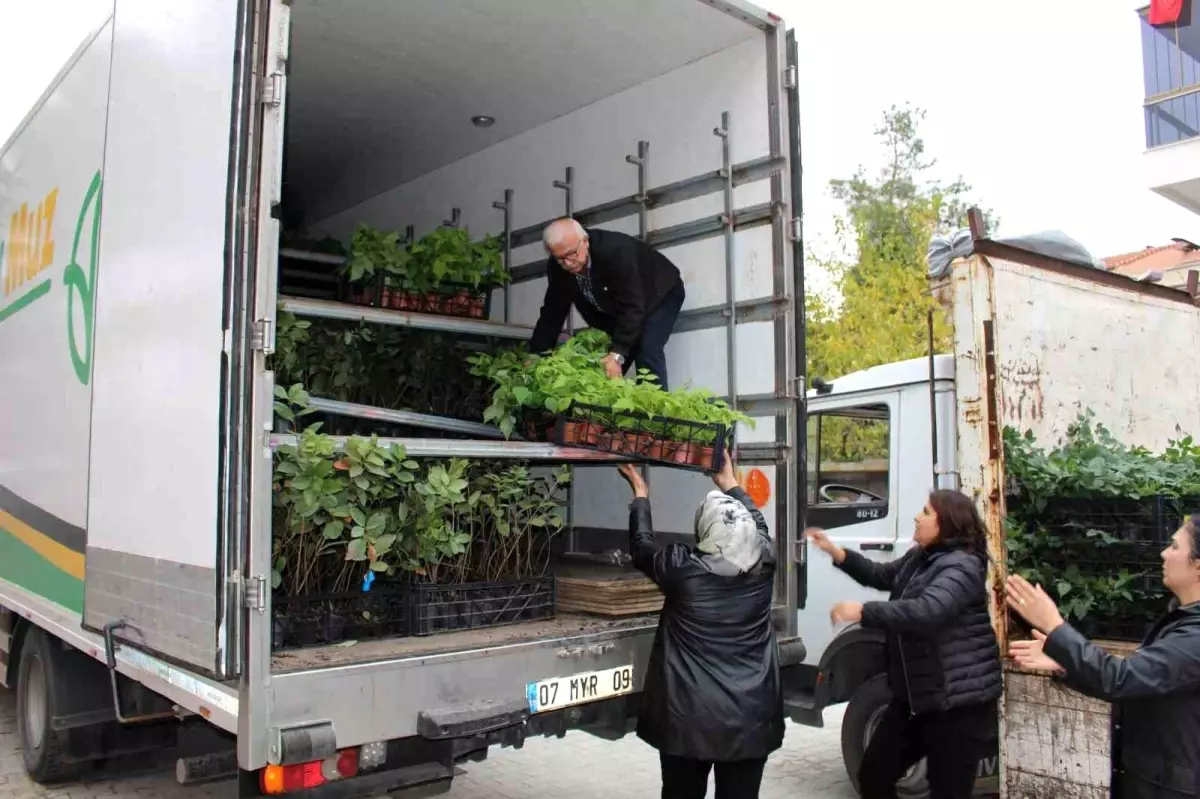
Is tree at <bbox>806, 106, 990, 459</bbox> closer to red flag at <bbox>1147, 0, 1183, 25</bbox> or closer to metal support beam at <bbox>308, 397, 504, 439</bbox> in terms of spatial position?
red flag at <bbox>1147, 0, 1183, 25</bbox>

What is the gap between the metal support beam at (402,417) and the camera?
4281 mm

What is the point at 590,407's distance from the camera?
161 inches

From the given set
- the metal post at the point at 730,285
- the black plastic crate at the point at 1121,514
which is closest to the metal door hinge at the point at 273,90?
the metal post at the point at 730,285

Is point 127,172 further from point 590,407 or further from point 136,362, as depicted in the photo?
point 590,407

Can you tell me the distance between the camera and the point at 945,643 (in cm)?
376

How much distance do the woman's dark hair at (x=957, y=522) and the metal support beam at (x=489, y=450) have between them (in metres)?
1.24

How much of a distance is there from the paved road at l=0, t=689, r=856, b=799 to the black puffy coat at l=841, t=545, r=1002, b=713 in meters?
1.93

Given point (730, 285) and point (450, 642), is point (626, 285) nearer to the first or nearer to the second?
point (730, 285)

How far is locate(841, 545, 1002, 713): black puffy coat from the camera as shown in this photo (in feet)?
12.0

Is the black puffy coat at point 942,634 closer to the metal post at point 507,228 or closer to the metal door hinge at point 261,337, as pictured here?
the metal door hinge at point 261,337

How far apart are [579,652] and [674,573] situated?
47cm

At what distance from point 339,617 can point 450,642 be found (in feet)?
1.39

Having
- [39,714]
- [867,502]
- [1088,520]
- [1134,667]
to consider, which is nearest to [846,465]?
[867,502]

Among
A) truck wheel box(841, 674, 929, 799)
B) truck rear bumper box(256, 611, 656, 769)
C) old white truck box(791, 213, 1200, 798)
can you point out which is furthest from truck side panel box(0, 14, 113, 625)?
truck wheel box(841, 674, 929, 799)
